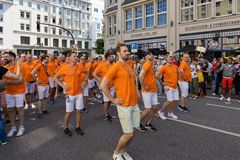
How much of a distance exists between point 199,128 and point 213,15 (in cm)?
2088

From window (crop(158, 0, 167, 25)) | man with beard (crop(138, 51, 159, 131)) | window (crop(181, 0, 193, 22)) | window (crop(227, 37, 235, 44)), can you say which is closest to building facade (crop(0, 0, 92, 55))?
window (crop(158, 0, 167, 25))

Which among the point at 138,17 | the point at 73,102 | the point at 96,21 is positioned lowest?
the point at 73,102

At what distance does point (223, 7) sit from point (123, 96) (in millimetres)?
23221

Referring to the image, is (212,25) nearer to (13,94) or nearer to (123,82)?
(13,94)

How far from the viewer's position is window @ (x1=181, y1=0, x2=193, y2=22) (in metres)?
27.1

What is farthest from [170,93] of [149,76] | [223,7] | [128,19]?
[128,19]

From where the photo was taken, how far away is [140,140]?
5.59 m

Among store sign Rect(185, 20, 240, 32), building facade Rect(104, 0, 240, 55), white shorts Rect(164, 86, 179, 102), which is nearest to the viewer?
white shorts Rect(164, 86, 179, 102)

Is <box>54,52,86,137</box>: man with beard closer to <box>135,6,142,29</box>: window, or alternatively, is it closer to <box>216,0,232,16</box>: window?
<box>216,0,232,16</box>: window

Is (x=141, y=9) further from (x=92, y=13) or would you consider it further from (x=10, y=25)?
(x=92, y=13)

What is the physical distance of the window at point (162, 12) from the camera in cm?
2986

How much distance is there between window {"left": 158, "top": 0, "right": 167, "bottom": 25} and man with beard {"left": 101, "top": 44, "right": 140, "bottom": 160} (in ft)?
88.6

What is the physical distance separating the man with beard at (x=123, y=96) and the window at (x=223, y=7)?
2248 centimetres

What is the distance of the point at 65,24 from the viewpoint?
3027 inches
